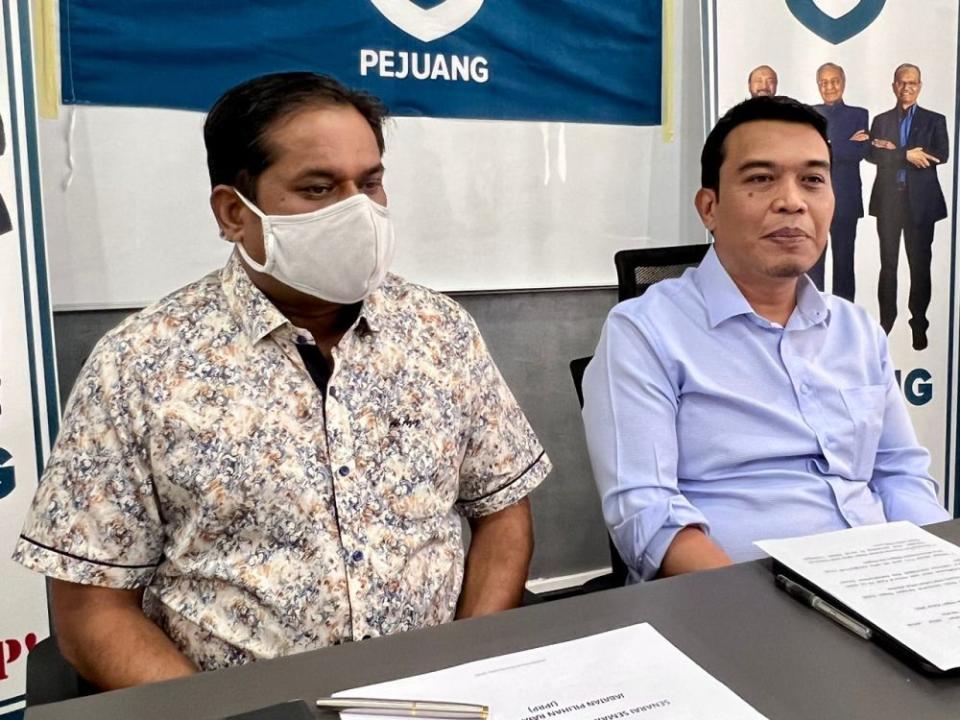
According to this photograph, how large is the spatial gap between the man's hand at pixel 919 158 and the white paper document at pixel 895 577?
218 cm

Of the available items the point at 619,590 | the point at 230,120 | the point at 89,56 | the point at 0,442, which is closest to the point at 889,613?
the point at 619,590

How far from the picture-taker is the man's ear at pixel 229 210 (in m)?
1.22

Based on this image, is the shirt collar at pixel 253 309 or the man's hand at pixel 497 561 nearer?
the shirt collar at pixel 253 309

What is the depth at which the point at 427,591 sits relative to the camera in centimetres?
116

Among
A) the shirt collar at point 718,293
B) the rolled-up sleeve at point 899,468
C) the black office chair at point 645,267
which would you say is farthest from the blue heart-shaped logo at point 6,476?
the rolled-up sleeve at point 899,468

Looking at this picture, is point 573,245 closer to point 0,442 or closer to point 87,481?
point 0,442

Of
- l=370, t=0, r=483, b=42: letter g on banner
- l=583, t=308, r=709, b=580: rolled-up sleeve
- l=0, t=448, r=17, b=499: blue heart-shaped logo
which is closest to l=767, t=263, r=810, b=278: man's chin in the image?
l=583, t=308, r=709, b=580: rolled-up sleeve

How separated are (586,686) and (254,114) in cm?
87

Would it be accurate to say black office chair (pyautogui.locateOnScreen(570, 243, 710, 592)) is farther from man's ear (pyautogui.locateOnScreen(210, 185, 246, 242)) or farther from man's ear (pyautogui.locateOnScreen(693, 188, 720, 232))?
man's ear (pyautogui.locateOnScreen(210, 185, 246, 242))

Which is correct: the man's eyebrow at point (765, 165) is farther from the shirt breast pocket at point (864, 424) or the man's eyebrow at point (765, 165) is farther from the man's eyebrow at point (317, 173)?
the man's eyebrow at point (317, 173)

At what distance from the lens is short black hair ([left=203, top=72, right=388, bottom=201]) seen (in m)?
1.17

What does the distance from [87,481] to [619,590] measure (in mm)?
648

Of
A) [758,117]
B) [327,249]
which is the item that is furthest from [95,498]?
[758,117]

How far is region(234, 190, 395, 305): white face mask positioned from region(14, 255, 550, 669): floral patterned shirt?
0.06 m
